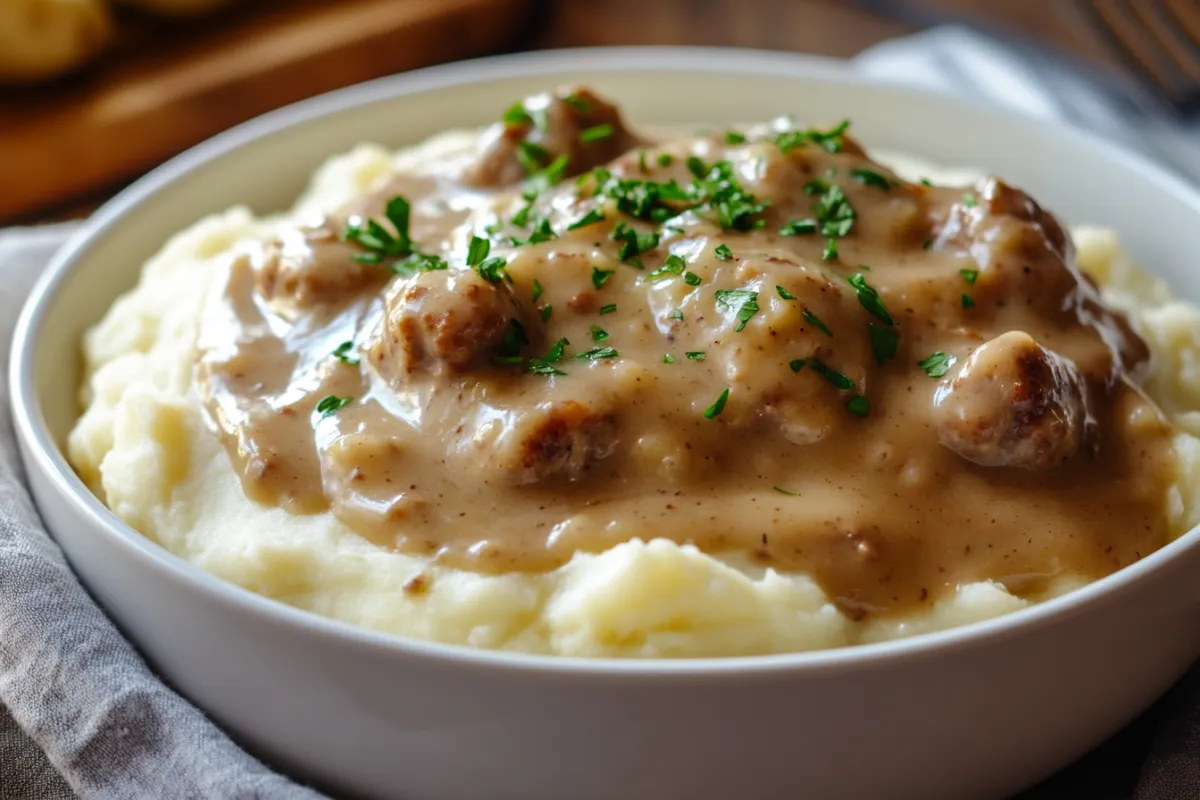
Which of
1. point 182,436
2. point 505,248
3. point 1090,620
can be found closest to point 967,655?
point 1090,620

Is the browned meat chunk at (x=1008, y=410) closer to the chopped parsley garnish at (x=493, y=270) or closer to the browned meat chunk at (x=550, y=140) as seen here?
the chopped parsley garnish at (x=493, y=270)

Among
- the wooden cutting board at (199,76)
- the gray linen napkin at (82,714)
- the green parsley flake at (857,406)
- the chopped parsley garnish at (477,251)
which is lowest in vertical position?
the wooden cutting board at (199,76)

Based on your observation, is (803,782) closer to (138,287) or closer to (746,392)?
(746,392)

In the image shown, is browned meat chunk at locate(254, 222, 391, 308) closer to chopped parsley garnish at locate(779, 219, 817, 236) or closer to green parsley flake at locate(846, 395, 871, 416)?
chopped parsley garnish at locate(779, 219, 817, 236)

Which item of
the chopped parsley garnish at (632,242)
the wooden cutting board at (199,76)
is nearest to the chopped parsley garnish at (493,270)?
the chopped parsley garnish at (632,242)

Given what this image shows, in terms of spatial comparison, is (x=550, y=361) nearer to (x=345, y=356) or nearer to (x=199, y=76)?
(x=345, y=356)

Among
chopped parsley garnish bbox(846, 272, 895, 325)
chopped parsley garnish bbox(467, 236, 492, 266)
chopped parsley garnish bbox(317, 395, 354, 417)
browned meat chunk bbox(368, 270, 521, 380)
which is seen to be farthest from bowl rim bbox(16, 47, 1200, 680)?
chopped parsley garnish bbox(467, 236, 492, 266)
